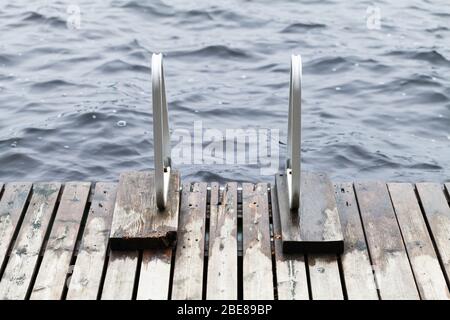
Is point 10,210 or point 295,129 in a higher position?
point 295,129

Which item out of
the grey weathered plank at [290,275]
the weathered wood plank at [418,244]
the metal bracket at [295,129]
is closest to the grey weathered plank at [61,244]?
the grey weathered plank at [290,275]

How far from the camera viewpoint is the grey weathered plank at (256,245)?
482 cm

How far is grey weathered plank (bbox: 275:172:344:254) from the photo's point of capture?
506 centimetres

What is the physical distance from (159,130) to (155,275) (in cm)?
78

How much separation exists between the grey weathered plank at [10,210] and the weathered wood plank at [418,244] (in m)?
2.22

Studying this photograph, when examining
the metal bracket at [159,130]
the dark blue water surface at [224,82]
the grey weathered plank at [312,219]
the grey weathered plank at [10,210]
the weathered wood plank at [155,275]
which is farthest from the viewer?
the dark blue water surface at [224,82]

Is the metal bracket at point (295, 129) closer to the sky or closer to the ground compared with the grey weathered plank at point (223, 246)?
closer to the sky

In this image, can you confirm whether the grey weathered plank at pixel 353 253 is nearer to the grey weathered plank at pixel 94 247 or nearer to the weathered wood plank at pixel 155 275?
the weathered wood plank at pixel 155 275

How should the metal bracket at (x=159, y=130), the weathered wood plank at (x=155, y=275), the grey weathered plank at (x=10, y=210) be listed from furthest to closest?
the grey weathered plank at (x=10, y=210)
the metal bracket at (x=159, y=130)
the weathered wood plank at (x=155, y=275)

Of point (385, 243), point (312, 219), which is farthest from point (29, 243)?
point (385, 243)

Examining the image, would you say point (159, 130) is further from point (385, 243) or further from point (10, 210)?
point (385, 243)

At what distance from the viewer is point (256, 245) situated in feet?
17.0

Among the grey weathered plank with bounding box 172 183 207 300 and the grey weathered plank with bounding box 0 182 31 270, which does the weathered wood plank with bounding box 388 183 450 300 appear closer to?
the grey weathered plank with bounding box 172 183 207 300
